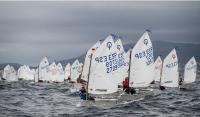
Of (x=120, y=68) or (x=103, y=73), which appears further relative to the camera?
(x=120, y=68)

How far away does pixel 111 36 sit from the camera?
38.0m

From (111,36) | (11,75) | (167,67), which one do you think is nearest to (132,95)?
(111,36)

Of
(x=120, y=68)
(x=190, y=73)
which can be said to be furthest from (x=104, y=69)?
(x=190, y=73)

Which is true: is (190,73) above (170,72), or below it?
above

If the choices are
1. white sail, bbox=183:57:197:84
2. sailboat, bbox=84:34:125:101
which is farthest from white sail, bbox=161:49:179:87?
sailboat, bbox=84:34:125:101

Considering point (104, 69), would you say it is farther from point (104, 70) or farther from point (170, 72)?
point (170, 72)

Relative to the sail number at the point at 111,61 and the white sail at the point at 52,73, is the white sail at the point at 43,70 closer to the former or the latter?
the white sail at the point at 52,73

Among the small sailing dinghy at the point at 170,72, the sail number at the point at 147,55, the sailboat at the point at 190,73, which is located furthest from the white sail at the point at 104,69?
the sailboat at the point at 190,73

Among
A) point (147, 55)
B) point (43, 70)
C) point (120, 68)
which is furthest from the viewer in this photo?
point (43, 70)

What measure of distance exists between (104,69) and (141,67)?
794 cm

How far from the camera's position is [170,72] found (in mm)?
60875

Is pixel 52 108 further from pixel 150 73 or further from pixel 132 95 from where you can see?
pixel 150 73

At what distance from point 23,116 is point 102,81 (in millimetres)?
9681

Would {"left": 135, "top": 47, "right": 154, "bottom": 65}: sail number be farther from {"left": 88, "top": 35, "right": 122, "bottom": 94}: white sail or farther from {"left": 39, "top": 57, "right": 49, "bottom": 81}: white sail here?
{"left": 39, "top": 57, "right": 49, "bottom": 81}: white sail
